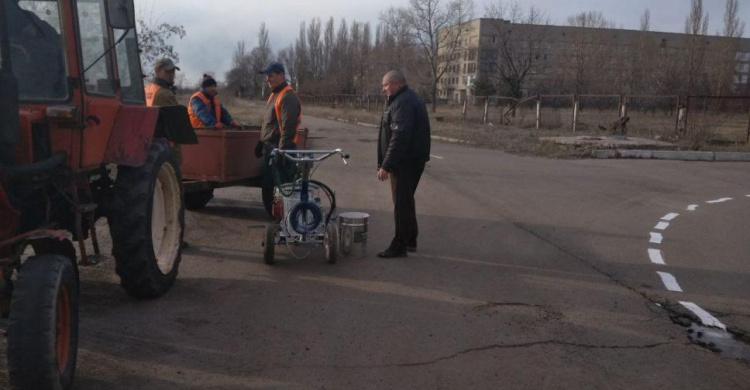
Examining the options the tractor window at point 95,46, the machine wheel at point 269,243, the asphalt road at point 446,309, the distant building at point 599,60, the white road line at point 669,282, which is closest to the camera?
the asphalt road at point 446,309

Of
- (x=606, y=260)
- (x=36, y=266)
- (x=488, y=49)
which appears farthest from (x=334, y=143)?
(x=488, y=49)

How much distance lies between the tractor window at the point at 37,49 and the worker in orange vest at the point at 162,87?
11.1 feet

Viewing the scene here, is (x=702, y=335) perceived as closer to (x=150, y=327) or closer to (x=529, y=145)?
(x=150, y=327)

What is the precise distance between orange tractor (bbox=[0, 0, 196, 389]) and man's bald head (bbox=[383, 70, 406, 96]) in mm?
2467

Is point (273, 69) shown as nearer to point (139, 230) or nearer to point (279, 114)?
point (279, 114)

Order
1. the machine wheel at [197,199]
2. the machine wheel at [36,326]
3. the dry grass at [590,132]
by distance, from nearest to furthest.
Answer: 1. the machine wheel at [36,326]
2. the machine wheel at [197,199]
3. the dry grass at [590,132]

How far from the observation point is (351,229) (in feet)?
23.7

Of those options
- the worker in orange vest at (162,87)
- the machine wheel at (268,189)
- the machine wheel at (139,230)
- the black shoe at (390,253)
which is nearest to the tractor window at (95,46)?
the machine wheel at (139,230)

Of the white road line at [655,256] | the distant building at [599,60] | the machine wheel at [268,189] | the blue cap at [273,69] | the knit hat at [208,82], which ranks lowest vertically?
the white road line at [655,256]

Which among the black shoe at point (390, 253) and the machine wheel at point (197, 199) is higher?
the machine wheel at point (197, 199)

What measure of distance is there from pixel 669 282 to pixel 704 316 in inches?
42.2

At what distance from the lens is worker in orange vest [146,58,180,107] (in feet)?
25.5

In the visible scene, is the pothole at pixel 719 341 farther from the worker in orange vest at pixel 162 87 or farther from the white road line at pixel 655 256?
the worker in orange vest at pixel 162 87

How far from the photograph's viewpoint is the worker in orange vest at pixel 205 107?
28.9ft
